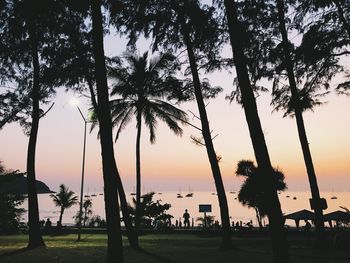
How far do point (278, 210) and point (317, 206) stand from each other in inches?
364

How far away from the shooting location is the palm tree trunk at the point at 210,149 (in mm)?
19312

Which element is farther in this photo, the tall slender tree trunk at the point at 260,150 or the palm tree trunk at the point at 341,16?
the palm tree trunk at the point at 341,16

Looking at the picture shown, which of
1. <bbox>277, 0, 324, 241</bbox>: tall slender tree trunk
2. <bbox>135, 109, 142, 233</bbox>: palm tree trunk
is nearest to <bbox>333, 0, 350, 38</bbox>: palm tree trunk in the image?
<bbox>277, 0, 324, 241</bbox>: tall slender tree trunk

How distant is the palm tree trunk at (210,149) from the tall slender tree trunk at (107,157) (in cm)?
812

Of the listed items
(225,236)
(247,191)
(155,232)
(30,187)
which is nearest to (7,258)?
(30,187)

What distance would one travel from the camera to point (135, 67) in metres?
30.2

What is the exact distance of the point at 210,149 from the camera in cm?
2022

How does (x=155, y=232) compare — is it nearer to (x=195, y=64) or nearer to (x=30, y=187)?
(x=30, y=187)

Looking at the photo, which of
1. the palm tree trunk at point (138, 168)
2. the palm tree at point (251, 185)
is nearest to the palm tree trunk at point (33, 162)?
the palm tree trunk at point (138, 168)

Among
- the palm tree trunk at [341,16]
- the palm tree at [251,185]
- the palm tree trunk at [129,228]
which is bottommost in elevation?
the palm tree trunk at [129,228]

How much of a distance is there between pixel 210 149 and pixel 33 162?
9.77 m

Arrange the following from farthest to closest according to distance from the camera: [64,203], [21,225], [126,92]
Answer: [64,203] < [21,225] < [126,92]

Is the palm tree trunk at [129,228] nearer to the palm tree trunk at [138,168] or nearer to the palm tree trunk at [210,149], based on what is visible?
the palm tree trunk at [210,149]

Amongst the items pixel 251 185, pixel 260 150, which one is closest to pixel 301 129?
pixel 260 150
